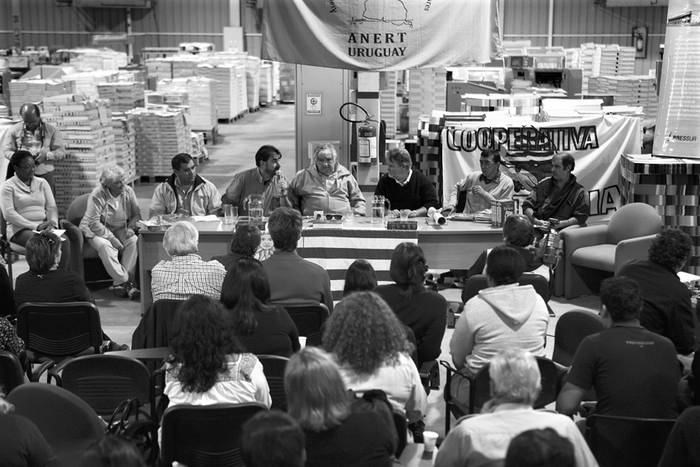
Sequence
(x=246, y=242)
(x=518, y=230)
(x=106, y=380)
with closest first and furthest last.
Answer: (x=106, y=380), (x=246, y=242), (x=518, y=230)

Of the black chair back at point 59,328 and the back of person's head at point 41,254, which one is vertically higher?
the back of person's head at point 41,254

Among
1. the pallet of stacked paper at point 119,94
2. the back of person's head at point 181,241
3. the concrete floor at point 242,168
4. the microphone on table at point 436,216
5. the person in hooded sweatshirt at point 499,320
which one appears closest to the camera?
the person in hooded sweatshirt at point 499,320

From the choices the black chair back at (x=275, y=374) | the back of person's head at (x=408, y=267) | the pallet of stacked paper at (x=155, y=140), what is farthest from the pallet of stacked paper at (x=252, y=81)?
the black chair back at (x=275, y=374)

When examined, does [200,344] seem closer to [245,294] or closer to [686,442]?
[245,294]

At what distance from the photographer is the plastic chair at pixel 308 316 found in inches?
232

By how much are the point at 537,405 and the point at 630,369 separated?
88cm

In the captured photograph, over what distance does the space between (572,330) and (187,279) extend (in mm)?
2376

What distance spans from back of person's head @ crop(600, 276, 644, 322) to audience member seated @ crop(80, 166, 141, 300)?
535 centimetres

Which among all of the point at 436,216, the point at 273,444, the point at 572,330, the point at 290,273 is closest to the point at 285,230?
the point at 290,273

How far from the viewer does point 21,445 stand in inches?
147

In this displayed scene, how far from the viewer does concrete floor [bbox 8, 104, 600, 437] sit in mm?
8180

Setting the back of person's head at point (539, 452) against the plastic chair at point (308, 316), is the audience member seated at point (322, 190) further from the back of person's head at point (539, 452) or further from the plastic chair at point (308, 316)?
the back of person's head at point (539, 452)

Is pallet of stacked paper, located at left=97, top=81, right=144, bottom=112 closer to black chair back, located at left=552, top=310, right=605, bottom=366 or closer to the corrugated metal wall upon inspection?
black chair back, located at left=552, top=310, right=605, bottom=366

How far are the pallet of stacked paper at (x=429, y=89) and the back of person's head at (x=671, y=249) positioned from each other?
14.6 metres
